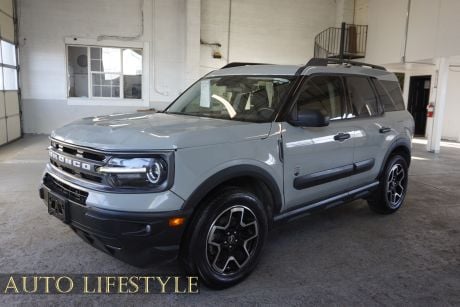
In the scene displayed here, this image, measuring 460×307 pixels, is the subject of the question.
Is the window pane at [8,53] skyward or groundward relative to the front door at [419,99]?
skyward

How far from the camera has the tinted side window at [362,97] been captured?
396 centimetres

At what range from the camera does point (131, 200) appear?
2.39m

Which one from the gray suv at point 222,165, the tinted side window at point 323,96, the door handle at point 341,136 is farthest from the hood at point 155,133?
the door handle at point 341,136

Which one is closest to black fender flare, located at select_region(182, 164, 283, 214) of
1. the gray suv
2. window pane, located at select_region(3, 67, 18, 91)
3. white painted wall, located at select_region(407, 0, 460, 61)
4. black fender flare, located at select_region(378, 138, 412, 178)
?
the gray suv

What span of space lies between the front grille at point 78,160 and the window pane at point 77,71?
1018cm

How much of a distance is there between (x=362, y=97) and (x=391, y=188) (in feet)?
4.21

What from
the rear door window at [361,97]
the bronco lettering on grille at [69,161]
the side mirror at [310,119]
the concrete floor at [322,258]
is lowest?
the concrete floor at [322,258]

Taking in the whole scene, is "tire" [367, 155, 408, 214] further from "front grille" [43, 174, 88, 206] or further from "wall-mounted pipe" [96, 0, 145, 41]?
"wall-mounted pipe" [96, 0, 145, 41]

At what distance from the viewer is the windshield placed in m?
3.28

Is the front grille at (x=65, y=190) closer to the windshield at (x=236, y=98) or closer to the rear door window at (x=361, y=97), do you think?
the windshield at (x=236, y=98)

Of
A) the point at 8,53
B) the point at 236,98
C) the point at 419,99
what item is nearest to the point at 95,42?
the point at 8,53

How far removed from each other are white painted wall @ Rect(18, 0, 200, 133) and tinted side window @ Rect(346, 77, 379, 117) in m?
8.87

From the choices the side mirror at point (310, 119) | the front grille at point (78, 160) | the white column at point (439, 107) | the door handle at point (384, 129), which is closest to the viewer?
the front grille at point (78, 160)

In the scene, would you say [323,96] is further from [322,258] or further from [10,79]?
[10,79]
